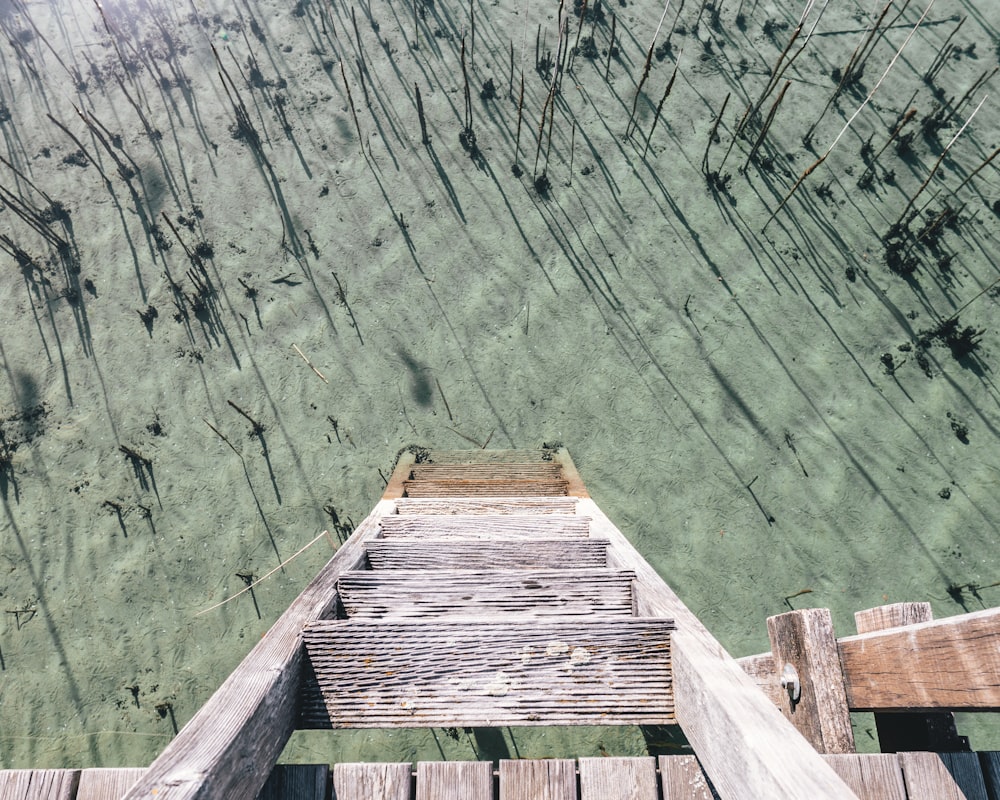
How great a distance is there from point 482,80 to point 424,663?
6.97m

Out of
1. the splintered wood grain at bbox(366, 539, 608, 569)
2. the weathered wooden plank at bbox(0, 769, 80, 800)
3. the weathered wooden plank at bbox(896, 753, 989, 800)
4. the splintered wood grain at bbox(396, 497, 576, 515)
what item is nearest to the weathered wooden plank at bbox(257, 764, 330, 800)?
the weathered wooden plank at bbox(0, 769, 80, 800)

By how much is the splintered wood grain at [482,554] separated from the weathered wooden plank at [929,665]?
1.07 meters

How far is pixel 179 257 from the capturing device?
5.55 meters

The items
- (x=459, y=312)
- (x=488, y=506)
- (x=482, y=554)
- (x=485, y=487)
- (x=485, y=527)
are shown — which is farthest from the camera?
(x=459, y=312)

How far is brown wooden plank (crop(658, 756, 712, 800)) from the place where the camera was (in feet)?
4.19

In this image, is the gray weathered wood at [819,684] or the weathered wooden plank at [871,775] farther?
the gray weathered wood at [819,684]

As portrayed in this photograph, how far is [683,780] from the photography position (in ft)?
4.23

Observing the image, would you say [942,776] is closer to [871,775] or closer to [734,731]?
[871,775]

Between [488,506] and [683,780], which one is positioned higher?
Result: [488,506]

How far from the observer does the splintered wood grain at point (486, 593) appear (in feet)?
5.65

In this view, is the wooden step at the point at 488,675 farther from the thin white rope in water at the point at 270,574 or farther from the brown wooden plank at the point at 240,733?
the thin white rope in water at the point at 270,574

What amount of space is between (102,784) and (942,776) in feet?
7.75

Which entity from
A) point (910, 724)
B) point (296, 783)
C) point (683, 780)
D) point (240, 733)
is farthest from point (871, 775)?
point (240, 733)

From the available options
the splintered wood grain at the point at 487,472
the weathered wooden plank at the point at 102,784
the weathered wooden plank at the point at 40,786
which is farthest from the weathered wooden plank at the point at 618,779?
the splintered wood grain at the point at 487,472
